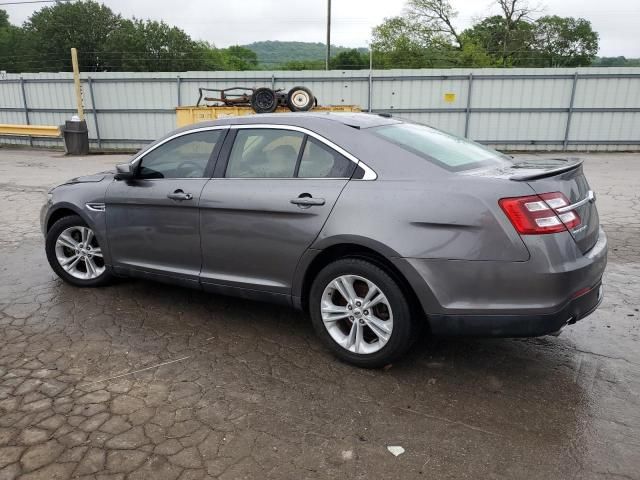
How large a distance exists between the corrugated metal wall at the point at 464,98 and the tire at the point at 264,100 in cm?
411

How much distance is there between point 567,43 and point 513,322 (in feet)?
205

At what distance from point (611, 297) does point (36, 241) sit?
6.32 metres

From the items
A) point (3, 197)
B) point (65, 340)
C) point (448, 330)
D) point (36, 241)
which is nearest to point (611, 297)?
point (448, 330)

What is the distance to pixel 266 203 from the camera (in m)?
3.53

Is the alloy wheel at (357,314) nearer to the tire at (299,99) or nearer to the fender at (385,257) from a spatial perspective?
the fender at (385,257)

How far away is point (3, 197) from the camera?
9.72 meters

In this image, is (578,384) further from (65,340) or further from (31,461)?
(65,340)

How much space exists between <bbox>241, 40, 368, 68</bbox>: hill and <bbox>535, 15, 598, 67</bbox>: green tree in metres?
25.7

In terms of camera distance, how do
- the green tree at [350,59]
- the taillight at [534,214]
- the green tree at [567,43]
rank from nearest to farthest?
the taillight at [534,214] < the green tree at [567,43] < the green tree at [350,59]

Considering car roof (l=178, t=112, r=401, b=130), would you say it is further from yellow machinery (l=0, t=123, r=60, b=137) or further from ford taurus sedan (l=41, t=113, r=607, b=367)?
yellow machinery (l=0, t=123, r=60, b=137)

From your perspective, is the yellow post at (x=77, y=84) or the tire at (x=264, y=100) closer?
the tire at (x=264, y=100)

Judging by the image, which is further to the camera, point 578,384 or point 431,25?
point 431,25

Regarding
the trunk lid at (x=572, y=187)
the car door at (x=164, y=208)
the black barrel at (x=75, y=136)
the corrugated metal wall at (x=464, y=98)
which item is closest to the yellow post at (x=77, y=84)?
the black barrel at (x=75, y=136)

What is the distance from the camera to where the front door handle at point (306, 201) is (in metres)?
3.32
